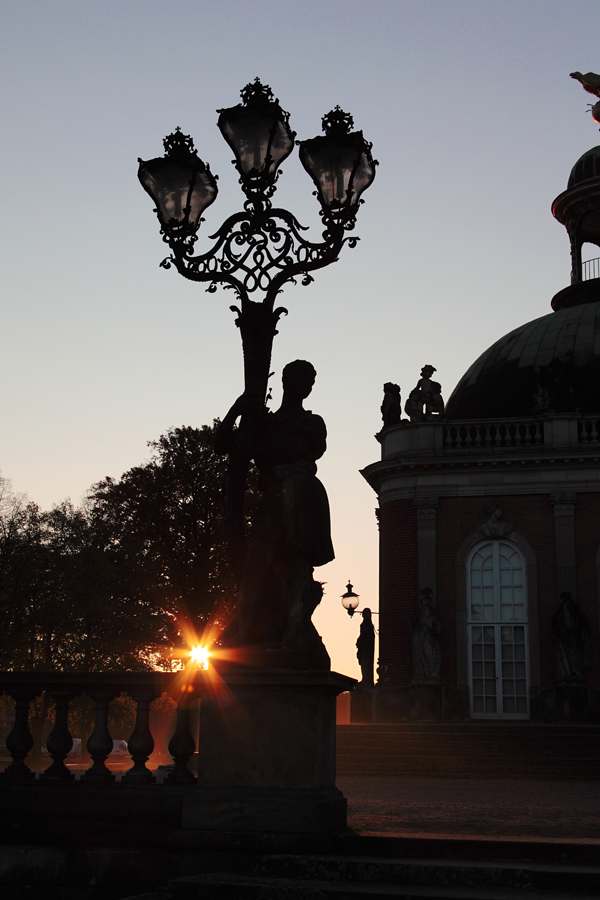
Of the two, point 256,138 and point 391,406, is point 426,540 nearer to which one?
point 391,406

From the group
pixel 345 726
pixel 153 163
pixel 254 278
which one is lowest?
pixel 345 726

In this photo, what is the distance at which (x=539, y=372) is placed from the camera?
33188 millimetres

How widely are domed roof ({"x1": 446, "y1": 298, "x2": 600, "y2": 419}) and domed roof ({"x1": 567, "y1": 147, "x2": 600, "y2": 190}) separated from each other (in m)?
5.53

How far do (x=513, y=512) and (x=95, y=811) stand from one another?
2521 cm

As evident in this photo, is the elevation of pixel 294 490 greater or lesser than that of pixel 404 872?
greater

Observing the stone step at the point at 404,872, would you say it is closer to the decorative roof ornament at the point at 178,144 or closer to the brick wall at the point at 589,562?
the decorative roof ornament at the point at 178,144

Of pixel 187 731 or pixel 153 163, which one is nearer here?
pixel 187 731

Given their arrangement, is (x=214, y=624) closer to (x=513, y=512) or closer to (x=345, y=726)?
(x=345, y=726)

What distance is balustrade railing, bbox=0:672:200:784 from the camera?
663 centimetres

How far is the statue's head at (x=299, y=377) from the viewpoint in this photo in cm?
734

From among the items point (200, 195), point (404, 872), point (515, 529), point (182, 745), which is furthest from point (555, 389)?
point (404, 872)

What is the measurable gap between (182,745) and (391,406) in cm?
2670

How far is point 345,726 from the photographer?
2548 cm

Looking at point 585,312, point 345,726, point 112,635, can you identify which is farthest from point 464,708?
point 585,312
